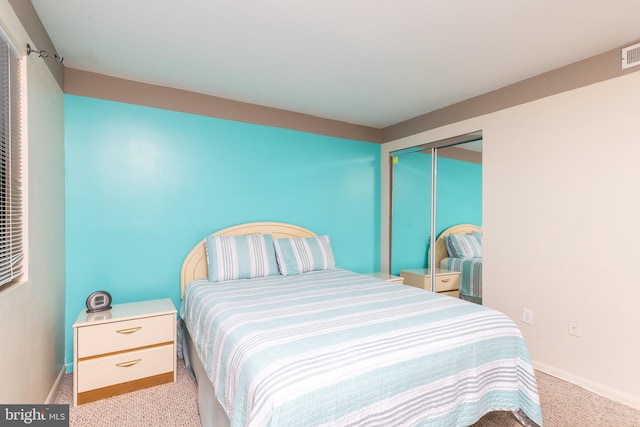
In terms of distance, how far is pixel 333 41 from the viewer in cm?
212

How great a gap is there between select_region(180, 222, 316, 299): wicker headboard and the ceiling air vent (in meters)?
2.90

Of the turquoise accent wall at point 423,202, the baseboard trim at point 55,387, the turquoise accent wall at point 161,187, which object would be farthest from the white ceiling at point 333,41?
the baseboard trim at point 55,387

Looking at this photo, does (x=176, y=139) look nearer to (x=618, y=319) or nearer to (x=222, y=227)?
(x=222, y=227)

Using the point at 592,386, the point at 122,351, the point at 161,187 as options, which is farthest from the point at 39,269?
the point at 592,386

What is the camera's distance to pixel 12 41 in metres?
1.46

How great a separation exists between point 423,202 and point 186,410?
2.99m

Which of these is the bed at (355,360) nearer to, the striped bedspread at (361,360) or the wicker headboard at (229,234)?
the striped bedspread at (361,360)

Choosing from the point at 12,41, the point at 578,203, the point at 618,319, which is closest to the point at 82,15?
the point at 12,41

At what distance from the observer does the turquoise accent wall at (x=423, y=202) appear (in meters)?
3.18

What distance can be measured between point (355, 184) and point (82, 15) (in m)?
2.94

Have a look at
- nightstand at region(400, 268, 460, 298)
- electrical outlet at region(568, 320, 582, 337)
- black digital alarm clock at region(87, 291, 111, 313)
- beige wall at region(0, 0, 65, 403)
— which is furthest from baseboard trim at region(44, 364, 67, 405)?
electrical outlet at region(568, 320, 582, 337)

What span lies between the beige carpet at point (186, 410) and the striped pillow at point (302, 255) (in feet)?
4.05

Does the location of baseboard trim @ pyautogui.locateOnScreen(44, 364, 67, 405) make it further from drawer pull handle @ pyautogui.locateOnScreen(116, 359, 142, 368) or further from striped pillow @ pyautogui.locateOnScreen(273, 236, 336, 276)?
striped pillow @ pyautogui.locateOnScreen(273, 236, 336, 276)

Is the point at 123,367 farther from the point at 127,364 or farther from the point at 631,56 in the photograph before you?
the point at 631,56
